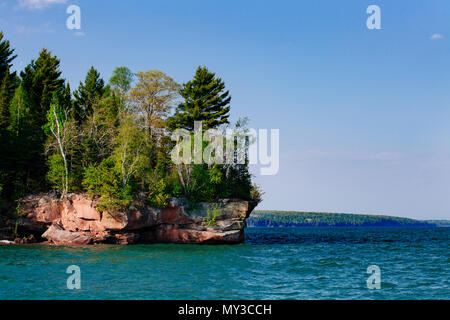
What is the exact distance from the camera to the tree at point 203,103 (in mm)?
47809

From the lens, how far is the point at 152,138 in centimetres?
4919

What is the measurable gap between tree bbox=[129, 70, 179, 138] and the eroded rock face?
15.6 metres

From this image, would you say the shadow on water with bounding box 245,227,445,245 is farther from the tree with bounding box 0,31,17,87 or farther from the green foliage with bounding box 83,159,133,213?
the tree with bounding box 0,31,17,87

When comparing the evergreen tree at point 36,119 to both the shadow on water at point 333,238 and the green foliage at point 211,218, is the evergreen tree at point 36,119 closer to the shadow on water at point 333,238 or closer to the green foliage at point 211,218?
the green foliage at point 211,218

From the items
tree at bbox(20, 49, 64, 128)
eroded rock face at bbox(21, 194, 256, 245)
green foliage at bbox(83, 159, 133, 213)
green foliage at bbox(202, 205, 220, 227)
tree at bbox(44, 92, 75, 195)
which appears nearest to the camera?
green foliage at bbox(83, 159, 133, 213)

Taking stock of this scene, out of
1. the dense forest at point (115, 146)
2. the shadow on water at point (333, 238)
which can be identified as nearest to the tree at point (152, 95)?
the dense forest at point (115, 146)

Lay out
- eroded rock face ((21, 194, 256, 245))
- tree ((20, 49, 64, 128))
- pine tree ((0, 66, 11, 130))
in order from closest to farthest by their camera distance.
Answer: eroded rock face ((21, 194, 256, 245))
pine tree ((0, 66, 11, 130))
tree ((20, 49, 64, 128))

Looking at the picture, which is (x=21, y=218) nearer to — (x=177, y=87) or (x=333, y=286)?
(x=177, y=87)

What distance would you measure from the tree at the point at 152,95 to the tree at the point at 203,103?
8.22ft

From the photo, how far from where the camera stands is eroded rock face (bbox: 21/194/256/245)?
37562 mm

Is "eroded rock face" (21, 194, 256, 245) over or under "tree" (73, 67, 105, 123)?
under

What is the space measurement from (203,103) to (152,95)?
7.50 metres

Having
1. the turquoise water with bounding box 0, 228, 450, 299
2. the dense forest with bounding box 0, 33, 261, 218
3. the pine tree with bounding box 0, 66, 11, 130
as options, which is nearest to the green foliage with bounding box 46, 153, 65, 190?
the dense forest with bounding box 0, 33, 261, 218
